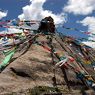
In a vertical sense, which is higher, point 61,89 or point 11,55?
point 11,55

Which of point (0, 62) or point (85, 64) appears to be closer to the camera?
point (0, 62)

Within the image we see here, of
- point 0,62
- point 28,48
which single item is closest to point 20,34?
point 28,48

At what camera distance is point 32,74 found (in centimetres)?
1944

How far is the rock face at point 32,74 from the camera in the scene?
18.0 meters

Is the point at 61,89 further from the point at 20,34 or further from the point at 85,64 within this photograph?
the point at 20,34

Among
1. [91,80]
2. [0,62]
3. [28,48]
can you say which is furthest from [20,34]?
[91,80]

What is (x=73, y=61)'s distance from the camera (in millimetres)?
22891

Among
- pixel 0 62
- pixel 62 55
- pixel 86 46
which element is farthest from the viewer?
pixel 86 46

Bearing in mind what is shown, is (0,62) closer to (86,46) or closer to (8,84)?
(8,84)

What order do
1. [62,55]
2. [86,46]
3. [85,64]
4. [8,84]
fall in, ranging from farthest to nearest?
1. [86,46]
2. [85,64]
3. [62,55]
4. [8,84]

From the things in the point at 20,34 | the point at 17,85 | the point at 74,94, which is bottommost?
the point at 74,94

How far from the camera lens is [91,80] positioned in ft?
71.4

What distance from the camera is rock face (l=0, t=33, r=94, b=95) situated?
1805 centimetres

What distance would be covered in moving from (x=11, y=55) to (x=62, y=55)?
3810mm
